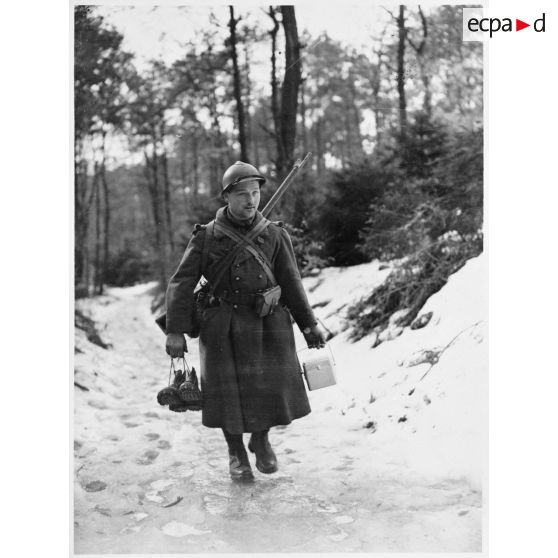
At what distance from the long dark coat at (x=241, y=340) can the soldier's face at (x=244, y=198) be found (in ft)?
0.26

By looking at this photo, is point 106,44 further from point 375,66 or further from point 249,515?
point 249,515

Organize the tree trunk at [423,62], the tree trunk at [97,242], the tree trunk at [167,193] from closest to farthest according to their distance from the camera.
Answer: the tree trunk at [423,62]
the tree trunk at [97,242]
the tree trunk at [167,193]

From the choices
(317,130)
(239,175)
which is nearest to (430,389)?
(239,175)

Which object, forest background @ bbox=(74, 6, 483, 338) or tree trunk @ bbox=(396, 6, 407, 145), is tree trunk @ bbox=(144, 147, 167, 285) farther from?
tree trunk @ bbox=(396, 6, 407, 145)

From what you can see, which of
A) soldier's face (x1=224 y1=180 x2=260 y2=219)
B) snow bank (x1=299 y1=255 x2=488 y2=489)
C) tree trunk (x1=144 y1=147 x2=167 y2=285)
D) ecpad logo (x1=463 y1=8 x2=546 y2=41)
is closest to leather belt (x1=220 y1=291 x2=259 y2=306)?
soldier's face (x1=224 y1=180 x2=260 y2=219)

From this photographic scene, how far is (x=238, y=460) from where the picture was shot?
3.80 m

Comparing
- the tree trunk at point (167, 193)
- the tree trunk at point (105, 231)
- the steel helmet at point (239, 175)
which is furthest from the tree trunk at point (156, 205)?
the steel helmet at point (239, 175)

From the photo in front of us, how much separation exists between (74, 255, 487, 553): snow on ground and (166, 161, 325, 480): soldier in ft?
0.94

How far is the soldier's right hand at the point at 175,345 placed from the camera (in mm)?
3703

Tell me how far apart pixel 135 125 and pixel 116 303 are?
1625mm

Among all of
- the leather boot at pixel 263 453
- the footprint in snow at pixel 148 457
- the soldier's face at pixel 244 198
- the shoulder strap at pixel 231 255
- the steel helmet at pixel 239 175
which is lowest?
the footprint in snow at pixel 148 457

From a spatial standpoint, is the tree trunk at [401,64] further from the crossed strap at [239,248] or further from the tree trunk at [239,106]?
the crossed strap at [239,248]

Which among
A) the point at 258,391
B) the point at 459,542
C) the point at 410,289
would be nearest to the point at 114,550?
the point at 258,391

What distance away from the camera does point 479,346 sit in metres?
3.87
